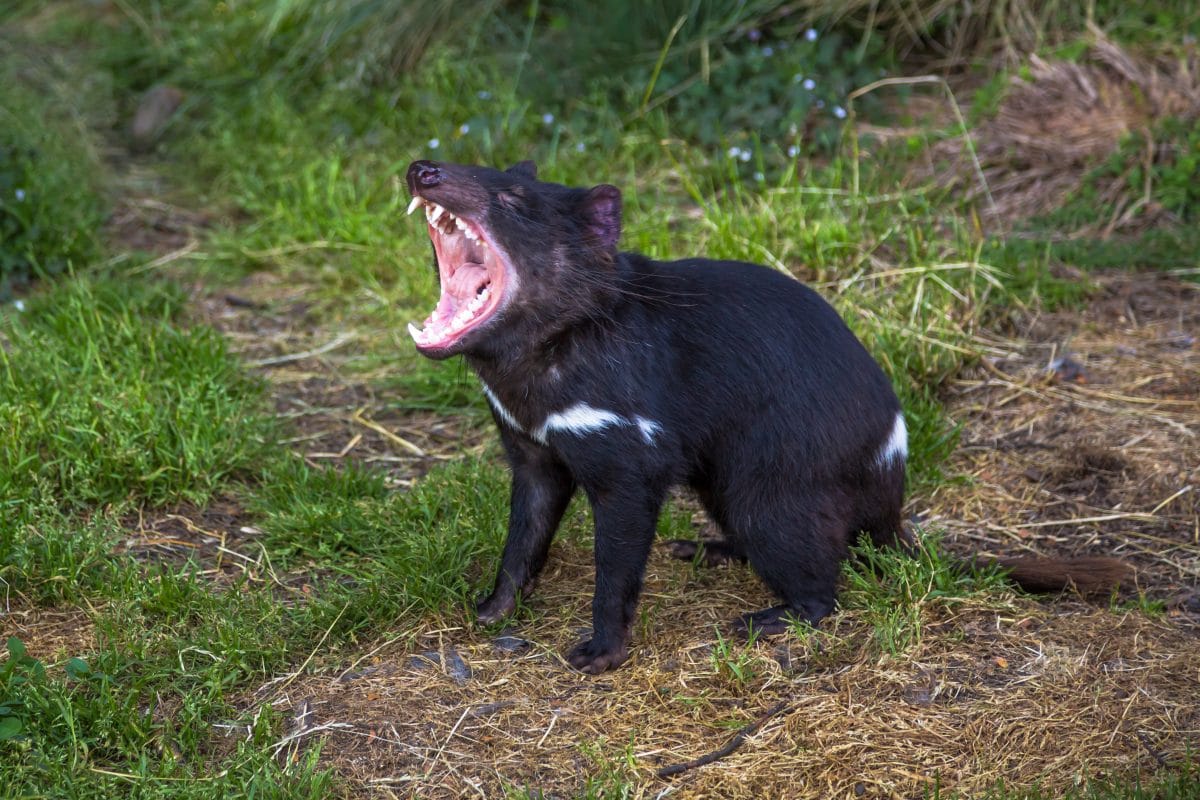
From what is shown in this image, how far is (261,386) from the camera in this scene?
4125 mm

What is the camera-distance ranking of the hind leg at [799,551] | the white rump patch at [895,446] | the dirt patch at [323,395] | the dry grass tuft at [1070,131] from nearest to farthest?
the hind leg at [799,551]
the white rump patch at [895,446]
the dirt patch at [323,395]
the dry grass tuft at [1070,131]

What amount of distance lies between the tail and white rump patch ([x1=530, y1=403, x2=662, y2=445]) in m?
0.93

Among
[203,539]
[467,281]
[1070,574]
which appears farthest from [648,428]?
[203,539]

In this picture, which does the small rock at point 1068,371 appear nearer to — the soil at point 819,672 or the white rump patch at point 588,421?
the soil at point 819,672

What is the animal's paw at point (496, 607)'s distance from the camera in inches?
119

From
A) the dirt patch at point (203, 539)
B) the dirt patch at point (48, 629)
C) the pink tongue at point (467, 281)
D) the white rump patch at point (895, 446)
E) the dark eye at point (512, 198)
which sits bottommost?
the dirt patch at point (203, 539)

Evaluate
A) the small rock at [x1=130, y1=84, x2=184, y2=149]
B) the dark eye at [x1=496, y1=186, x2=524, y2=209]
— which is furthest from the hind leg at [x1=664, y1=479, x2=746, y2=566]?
the small rock at [x1=130, y1=84, x2=184, y2=149]

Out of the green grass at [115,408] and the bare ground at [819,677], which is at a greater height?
the green grass at [115,408]

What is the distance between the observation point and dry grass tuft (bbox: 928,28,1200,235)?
196 inches

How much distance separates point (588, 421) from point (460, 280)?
0.44 meters

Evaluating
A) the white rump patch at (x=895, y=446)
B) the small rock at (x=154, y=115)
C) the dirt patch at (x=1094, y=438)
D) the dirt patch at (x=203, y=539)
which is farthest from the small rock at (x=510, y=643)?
the small rock at (x=154, y=115)

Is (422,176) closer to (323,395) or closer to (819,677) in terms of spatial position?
(819,677)

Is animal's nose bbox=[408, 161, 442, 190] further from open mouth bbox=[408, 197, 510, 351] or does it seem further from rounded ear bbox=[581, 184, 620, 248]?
rounded ear bbox=[581, 184, 620, 248]

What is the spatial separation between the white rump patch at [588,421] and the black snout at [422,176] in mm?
542
